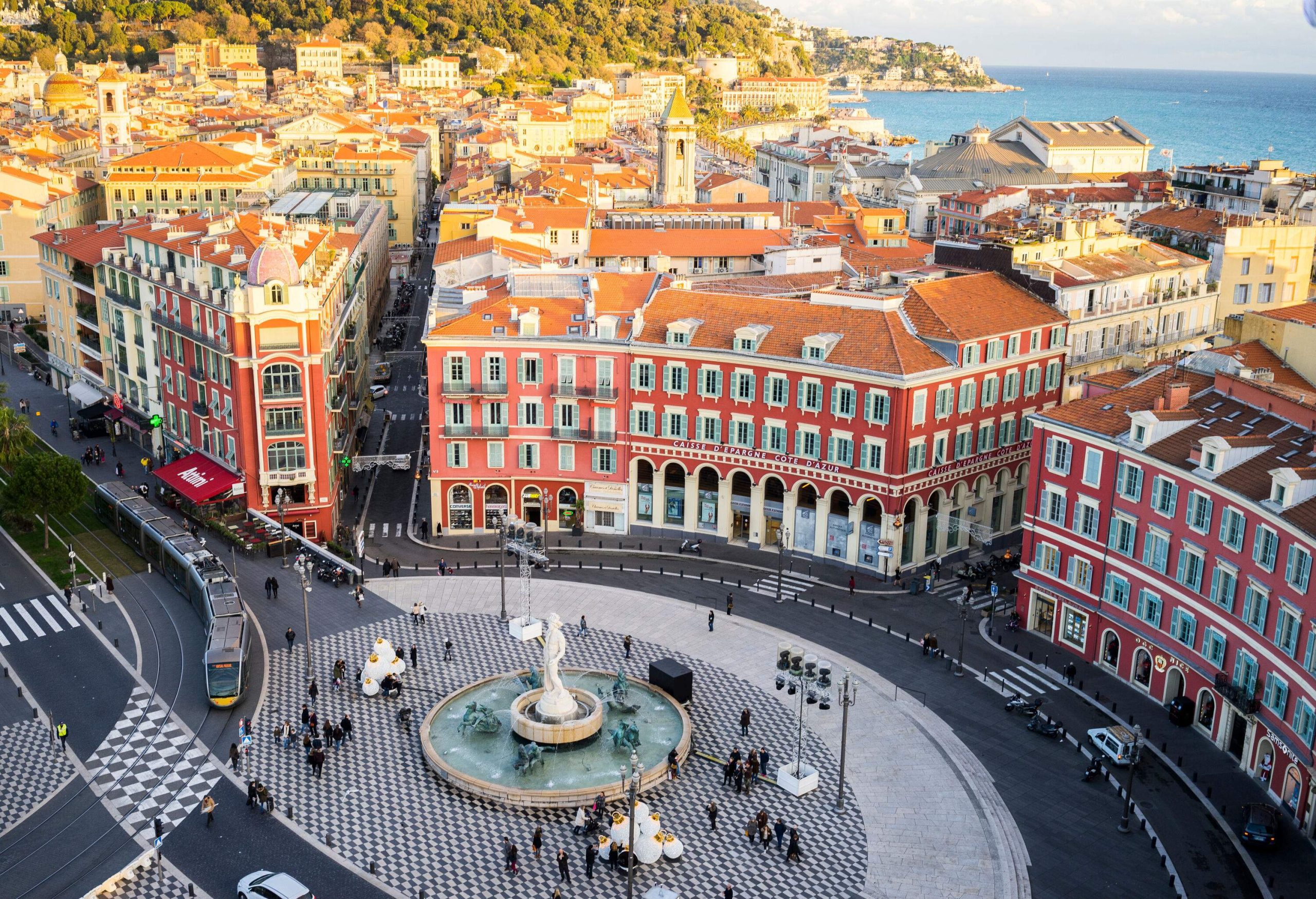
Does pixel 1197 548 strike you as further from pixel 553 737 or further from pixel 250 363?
pixel 250 363

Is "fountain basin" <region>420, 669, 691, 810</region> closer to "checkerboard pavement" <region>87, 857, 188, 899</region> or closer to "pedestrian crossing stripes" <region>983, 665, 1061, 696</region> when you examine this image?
"checkerboard pavement" <region>87, 857, 188, 899</region>

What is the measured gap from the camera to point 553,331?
79.6 m

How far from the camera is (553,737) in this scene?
2168 inches

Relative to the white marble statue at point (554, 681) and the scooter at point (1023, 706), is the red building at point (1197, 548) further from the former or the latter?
the white marble statue at point (554, 681)

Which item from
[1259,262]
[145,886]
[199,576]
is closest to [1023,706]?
[145,886]

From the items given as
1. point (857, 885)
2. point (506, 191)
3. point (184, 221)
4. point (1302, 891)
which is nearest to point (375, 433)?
point (184, 221)

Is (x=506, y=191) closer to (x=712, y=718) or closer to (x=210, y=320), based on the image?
(x=210, y=320)

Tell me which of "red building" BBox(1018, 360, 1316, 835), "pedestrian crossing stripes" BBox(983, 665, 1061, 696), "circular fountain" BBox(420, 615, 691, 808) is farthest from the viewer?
"pedestrian crossing stripes" BBox(983, 665, 1061, 696)

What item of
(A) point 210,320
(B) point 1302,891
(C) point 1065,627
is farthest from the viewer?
(A) point 210,320

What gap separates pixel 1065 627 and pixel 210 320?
51611mm

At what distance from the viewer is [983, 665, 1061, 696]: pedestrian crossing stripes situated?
206 ft

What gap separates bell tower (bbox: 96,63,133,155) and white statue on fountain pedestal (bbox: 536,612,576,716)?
131779 mm

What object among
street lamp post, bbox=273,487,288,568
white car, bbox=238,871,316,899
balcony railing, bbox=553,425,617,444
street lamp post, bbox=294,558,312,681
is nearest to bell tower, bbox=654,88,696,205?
balcony railing, bbox=553,425,617,444

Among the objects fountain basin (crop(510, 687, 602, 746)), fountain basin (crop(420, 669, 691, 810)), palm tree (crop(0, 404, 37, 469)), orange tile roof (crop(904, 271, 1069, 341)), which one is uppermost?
orange tile roof (crop(904, 271, 1069, 341))
